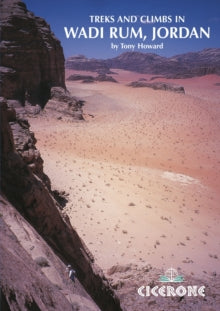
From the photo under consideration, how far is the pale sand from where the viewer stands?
755 centimetres

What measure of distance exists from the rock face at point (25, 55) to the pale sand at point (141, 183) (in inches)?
110

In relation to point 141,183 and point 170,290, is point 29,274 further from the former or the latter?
point 141,183

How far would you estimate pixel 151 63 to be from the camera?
8406 cm

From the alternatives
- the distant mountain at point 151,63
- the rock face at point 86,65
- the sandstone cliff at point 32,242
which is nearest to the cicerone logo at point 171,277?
the sandstone cliff at point 32,242

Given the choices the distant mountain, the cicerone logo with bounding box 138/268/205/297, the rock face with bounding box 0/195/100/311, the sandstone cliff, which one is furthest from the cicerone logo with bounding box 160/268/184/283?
the distant mountain

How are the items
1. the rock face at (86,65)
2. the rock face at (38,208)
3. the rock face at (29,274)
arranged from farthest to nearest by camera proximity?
the rock face at (86,65)
the rock face at (38,208)
the rock face at (29,274)

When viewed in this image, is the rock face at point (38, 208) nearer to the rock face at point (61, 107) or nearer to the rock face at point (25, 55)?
the rock face at point (25, 55)

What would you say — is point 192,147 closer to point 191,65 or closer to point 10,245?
point 10,245

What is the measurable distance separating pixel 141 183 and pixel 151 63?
3093 inches

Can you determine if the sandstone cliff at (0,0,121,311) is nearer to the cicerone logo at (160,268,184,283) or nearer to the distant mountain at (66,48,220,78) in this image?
the cicerone logo at (160,268,184,283)

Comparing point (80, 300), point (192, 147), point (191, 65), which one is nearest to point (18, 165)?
point (80, 300)

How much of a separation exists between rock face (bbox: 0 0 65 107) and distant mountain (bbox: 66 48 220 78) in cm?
5167

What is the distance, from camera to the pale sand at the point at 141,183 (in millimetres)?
7547

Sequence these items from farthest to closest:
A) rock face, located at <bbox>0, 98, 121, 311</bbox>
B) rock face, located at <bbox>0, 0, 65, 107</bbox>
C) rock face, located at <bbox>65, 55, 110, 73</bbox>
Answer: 1. rock face, located at <bbox>65, 55, 110, 73</bbox>
2. rock face, located at <bbox>0, 0, 65, 107</bbox>
3. rock face, located at <bbox>0, 98, 121, 311</bbox>
